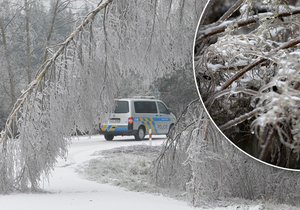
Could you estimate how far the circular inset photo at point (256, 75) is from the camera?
2.33m

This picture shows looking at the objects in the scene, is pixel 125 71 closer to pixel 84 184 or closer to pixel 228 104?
pixel 84 184

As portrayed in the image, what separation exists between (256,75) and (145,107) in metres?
13.0

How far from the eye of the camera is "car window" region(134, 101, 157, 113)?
595 inches

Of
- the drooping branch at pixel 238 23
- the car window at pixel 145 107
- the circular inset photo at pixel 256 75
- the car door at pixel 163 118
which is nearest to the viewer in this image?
the circular inset photo at pixel 256 75

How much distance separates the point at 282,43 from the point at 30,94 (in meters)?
4.40

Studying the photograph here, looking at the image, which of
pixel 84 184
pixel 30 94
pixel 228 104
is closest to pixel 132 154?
pixel 84 184

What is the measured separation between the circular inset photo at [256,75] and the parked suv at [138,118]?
12.0m

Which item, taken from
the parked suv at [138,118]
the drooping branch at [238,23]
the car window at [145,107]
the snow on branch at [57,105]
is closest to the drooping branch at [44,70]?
the snow on branch at [57,105]

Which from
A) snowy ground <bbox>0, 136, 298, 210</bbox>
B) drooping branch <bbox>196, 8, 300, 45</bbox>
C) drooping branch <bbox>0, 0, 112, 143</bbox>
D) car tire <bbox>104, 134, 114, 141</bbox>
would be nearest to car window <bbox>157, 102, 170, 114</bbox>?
car tire <bbox>104, 134, 114, 141</bbox>

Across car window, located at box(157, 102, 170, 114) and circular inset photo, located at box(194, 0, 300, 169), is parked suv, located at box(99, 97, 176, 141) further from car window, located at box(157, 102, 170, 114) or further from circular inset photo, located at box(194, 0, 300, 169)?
circular inset photo, located at box(194, 0, 300, 169)

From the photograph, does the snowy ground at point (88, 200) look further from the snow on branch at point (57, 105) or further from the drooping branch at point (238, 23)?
the drooping branch at point (238, 23)

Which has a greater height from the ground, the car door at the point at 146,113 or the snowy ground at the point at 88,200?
the car door at the point at 146,113

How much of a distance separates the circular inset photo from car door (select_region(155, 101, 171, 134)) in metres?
12.5

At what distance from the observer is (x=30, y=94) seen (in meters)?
6.38
